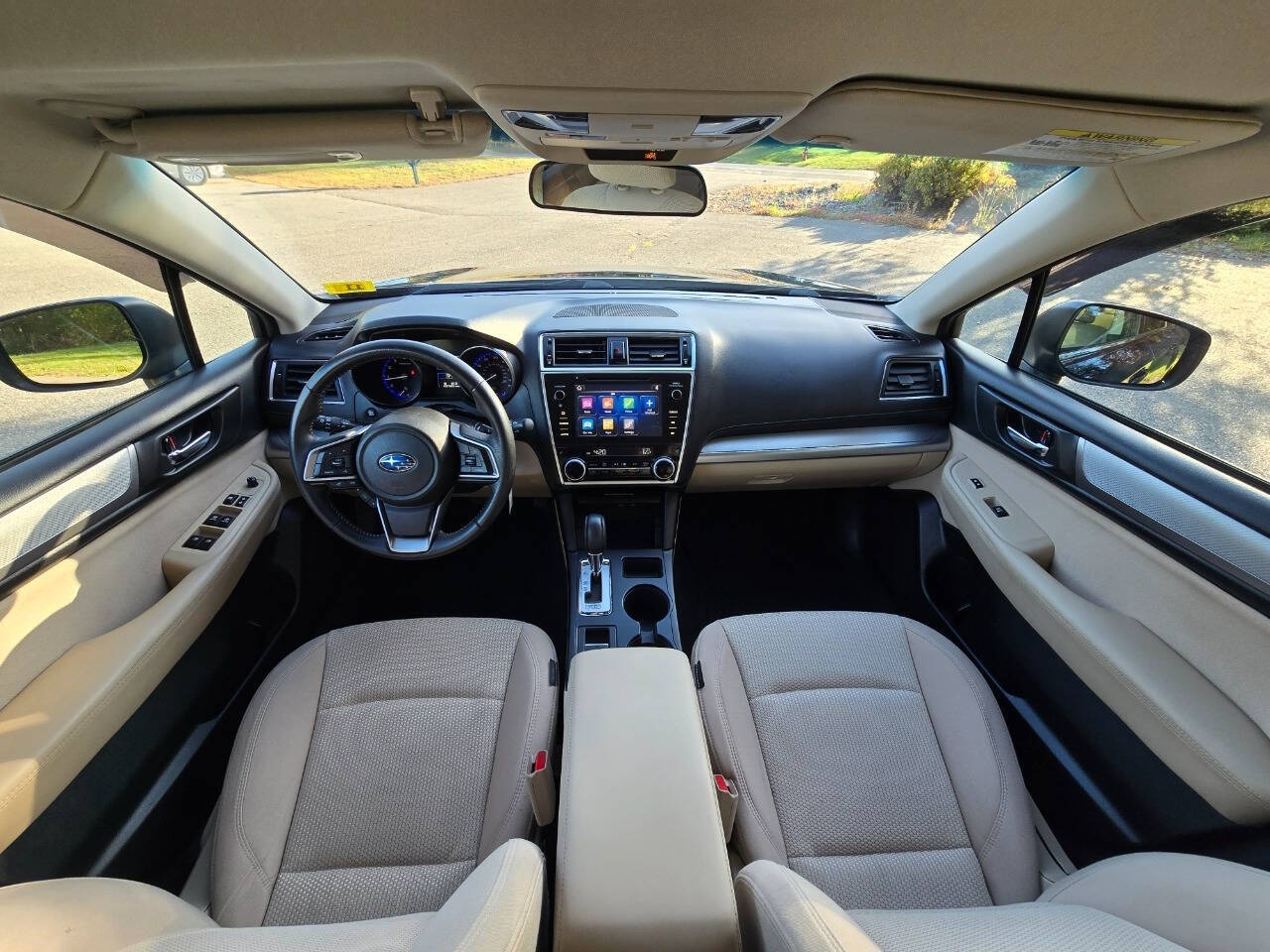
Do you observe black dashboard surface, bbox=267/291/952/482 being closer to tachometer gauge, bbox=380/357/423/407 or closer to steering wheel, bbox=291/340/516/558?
tachometer gauge, bbox=380/357/423/407

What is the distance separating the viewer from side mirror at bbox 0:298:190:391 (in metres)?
1.79

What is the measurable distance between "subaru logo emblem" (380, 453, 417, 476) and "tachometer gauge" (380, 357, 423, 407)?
14.3 inches

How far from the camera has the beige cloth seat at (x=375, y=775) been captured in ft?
4.41

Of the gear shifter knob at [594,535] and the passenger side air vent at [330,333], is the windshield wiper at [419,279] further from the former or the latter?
the gear shifter knob at [594,535]

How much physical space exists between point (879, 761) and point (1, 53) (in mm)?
2153

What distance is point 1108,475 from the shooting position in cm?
182

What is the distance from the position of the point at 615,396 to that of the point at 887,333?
1.12m

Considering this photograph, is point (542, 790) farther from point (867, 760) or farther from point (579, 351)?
point (579, 351)

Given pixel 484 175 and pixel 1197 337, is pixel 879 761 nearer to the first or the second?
pixel 1197 337

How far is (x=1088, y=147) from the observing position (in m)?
1.35

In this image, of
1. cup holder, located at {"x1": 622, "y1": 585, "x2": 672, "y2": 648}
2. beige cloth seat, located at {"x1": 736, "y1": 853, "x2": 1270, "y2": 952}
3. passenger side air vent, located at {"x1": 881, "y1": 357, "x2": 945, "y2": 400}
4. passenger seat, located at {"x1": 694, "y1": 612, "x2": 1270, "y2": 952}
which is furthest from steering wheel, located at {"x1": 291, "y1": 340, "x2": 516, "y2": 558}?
passenger side air vent, located at {"x1": 881, "y1": 357, "x2": 945, "y2": 400}

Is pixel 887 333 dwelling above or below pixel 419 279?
below

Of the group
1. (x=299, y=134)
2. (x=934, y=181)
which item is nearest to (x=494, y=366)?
(x=299, y=134)

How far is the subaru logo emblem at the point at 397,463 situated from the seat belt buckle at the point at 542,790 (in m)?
0.91
